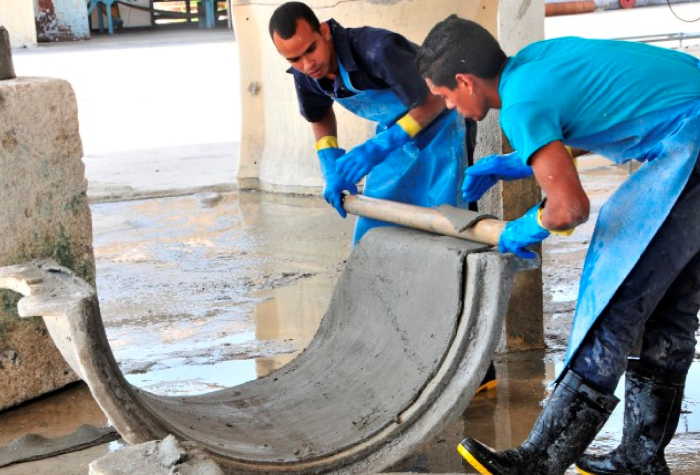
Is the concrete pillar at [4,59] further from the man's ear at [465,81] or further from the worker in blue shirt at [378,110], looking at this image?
the man's ear at [465,81]

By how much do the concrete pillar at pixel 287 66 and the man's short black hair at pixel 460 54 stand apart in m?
3.73

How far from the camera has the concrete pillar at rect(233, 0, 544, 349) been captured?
271 inches

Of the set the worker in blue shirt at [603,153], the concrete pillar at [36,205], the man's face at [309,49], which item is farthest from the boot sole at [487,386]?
the concrete pillar at [36,205]

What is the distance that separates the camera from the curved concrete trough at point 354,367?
2945mm

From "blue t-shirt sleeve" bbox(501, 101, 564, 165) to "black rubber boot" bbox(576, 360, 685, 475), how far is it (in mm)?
828

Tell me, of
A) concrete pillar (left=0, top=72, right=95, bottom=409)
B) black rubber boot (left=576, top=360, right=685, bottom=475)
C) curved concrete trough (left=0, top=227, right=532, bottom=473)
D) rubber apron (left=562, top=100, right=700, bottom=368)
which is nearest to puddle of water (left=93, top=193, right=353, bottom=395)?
concrete pillar (left=0, top=72, right=95, bottom=409)

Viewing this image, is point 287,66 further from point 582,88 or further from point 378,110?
point 582,88

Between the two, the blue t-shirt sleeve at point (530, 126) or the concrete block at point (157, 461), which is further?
the blue t-shirt sleeve at point (530, 126)

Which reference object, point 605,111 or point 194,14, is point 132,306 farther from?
point 194,14

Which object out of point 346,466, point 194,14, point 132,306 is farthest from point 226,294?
point 194,14

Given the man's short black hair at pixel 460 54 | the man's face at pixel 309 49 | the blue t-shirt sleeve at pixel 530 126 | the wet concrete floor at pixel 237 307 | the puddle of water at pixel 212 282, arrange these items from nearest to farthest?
the blue t-shirt sleeve at pixel 530 126 < the man's short black hair at pixel 460 54 < the man's face at pixel 309 49 < the wet concrete floor at pixel 237 307 < the puddle of water at pixel 212 282

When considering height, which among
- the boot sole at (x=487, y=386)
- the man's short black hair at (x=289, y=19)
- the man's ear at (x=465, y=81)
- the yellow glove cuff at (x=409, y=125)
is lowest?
the boot sole at (x=487, y=386)

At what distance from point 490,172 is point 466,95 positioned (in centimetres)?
54

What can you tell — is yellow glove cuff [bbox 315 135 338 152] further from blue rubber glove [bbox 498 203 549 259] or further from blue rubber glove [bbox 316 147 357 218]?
blue rubber glove [bbox 498 203 549 259]
